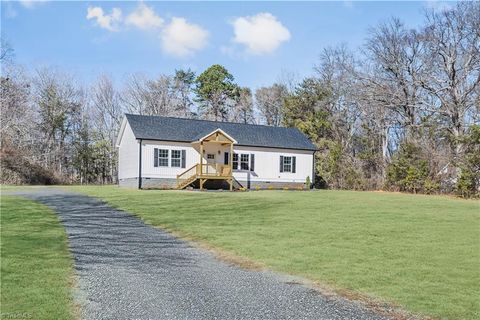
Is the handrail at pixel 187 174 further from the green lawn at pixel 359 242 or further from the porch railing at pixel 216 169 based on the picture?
the green lawn at pixel 359 242

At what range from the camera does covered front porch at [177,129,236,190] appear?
2758 cm

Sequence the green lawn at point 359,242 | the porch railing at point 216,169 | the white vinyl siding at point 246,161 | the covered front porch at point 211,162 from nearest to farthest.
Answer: the green lawn at point 359,242, the white vinyl siding at point 246,161, the covered front porch at point 211,162, the porch railing at point 216,169

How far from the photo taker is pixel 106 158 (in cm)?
4356

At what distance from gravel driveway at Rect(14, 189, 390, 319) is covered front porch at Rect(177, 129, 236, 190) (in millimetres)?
17826

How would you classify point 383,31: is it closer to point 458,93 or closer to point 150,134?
point 458,93

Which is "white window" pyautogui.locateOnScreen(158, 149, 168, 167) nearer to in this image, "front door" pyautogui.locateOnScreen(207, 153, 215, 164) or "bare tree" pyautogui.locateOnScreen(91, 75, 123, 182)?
"front door" pyautogui.locateOnScreen(207, 153, 215, 164)

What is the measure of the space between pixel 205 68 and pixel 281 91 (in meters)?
8.70

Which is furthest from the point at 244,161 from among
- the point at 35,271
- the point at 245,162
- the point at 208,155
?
the point at 35,271

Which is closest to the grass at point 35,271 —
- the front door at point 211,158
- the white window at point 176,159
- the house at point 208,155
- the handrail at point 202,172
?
the house at point 208,155

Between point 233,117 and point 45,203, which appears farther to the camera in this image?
point 233,117

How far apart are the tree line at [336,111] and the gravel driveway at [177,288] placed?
20.1m

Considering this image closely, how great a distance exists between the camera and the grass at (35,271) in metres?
4.99

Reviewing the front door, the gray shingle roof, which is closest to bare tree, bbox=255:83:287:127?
the gray shingle roof

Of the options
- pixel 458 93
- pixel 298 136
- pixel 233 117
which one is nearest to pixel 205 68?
pixel 233 117
